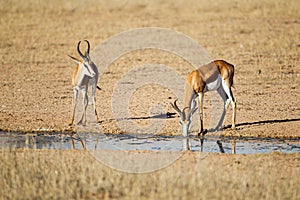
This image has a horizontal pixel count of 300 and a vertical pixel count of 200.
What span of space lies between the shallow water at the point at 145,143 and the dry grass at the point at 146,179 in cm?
96

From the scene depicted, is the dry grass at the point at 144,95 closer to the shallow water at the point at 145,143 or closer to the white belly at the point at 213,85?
the shallow water at the point at 145,143

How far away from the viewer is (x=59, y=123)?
1312 centimetres

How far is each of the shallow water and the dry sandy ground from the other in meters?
0.49

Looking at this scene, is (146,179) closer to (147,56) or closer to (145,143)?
(145,143)

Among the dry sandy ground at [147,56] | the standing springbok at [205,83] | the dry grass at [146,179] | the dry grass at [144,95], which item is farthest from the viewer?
the dry sandy ground at [147,56]

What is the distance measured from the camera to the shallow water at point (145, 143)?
36.6 feet

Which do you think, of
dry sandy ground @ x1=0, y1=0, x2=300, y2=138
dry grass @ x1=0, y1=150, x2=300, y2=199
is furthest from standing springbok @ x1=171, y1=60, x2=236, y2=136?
dry grass @ x1=0, y1=150, x2=300, y2=199

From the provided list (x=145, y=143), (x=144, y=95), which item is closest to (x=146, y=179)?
(x=145, y=143)

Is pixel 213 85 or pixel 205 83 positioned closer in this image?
pixel 205 83

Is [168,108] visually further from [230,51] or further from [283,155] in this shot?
[230,51]

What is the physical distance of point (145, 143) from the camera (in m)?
11.6

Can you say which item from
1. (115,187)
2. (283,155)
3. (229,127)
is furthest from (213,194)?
(229,127)

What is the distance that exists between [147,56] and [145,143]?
31.6 ft

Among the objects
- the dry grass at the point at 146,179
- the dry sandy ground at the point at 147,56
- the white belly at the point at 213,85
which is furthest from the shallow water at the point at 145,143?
the white belly at the point at 213,85
